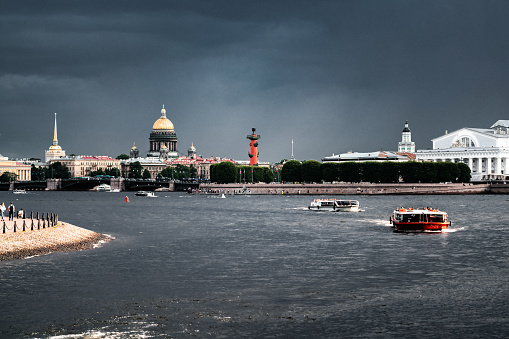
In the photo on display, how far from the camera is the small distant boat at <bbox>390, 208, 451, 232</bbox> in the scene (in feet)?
164

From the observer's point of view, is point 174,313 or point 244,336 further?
point 174,313

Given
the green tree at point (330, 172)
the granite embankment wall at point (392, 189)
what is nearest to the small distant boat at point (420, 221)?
the granite embankment wall at point (392, 189)

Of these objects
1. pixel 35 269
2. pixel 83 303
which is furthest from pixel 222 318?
pixel 35 269

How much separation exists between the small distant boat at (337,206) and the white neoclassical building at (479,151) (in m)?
82.6

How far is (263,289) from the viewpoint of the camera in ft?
88.1

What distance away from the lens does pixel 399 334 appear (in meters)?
20.6

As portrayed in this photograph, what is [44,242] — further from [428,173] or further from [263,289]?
[428,173]

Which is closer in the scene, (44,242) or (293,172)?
(44,242)

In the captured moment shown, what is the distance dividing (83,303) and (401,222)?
99.1 feet

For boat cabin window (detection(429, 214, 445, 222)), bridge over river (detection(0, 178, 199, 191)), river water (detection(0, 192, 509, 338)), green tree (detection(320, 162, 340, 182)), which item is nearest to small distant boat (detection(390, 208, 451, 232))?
boat cabin window (detection(429, 214, 445, 222))

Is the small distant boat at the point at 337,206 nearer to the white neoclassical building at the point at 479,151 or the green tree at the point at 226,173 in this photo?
the green tree at the point at 226,173

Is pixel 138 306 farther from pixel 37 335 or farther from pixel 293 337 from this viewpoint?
pixel 293 337

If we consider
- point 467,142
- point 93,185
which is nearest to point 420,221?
point 467,142

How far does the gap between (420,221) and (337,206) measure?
2984 centimetres
